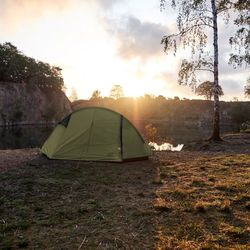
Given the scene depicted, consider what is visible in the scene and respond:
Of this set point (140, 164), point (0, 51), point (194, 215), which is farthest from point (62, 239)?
point (0, 51)

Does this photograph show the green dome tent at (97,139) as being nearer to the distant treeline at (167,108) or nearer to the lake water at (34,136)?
the lake water at (34,136)

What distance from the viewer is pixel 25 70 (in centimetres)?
4862

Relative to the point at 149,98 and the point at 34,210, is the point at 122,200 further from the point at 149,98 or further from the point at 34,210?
the point at 149,98

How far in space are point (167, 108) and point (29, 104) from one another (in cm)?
5766

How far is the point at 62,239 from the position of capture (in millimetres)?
2391

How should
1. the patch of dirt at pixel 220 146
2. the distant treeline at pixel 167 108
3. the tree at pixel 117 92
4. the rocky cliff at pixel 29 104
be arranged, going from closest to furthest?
the patch of dirt at pixel 220 146
the rocky cliff at pixel 29 104
the distant treeline at pixel 167 108
the tree at pixel 117 92

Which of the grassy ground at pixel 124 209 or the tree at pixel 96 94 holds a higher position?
the tree at pixel 96 94

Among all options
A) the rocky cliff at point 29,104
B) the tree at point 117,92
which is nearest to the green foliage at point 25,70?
the rocky cliff at point 29,104

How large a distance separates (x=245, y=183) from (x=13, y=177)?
5724mm

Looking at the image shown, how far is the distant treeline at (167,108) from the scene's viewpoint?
73875 mm

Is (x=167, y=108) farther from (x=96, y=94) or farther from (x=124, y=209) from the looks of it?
(x=124, y=209)

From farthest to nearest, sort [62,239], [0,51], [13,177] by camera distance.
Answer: [0,51]
[13,177]
[62,239]

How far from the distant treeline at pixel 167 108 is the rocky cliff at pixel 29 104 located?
21.8 m

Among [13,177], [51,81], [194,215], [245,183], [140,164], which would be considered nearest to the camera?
[194,215]
